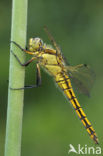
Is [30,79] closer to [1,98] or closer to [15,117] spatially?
[1,98]

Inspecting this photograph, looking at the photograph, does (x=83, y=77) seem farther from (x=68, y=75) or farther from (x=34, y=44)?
(x=34, y=44)

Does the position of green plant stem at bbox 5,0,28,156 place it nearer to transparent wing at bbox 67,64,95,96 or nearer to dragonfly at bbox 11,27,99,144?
dragonfly at bbox 11,27,99,144

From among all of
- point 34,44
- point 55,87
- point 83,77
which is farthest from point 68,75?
point 55,87

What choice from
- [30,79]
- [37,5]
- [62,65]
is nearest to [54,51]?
[62,65]

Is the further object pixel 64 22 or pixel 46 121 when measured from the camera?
pixel 64 22

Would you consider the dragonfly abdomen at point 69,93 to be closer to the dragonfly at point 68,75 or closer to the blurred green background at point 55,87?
the dragonfly at point 68,75
